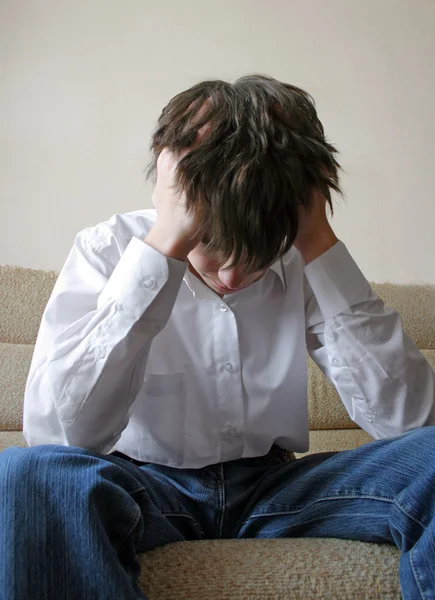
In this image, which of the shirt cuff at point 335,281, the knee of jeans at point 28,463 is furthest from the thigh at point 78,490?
the shirt cuff at point 335,281

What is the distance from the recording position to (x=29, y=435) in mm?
695

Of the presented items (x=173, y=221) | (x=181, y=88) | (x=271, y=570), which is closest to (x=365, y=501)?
(x=271, y=570)

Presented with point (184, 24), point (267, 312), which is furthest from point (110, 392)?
point (184, 24)

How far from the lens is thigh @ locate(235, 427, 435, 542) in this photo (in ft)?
1.95

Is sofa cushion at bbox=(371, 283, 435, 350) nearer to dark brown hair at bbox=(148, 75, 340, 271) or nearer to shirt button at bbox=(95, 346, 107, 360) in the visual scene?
dark brown hair at bbox=(148, 75, 340, 271)

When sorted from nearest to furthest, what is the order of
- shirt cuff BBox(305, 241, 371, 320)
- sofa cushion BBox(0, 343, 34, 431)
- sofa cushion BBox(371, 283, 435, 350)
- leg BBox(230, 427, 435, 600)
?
leg BBox(230, 427, 435, 600)
shirt cuff BBox(305, 241, 371, 320)
sofa cushion BBox(0, 343, 34, 431)
sofa cushion BBox(371, 283, 435, 350)

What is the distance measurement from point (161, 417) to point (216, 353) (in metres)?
0.11

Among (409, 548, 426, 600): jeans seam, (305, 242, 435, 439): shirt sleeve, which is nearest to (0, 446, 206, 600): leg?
(409, 548, 426, 600): jeans seam

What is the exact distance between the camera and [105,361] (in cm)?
64

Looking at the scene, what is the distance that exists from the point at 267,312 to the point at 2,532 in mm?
478

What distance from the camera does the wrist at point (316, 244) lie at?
78 centimetres

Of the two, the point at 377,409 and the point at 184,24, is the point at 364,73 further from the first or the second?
the point at 377,409

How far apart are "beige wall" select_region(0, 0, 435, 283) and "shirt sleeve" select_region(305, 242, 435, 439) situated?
91 centimetres

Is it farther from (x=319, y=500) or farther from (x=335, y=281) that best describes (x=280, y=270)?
(x=319, y=500)
